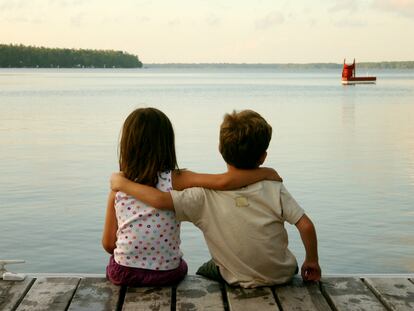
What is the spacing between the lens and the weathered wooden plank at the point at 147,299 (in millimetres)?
3545

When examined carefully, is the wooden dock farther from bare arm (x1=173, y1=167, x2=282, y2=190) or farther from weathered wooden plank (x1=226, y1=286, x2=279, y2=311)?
bare arm (x1=173, y1=167, x2=282, y2=190)

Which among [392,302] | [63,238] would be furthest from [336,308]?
[63,238]

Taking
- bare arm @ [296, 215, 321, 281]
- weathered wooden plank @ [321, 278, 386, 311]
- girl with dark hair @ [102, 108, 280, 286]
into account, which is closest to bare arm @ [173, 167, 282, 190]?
girl with dark hair @ [102, 108, 280, 286]

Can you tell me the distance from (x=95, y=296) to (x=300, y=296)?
1.04 meters

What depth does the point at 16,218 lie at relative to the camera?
8344mm

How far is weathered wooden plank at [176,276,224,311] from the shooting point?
141 inches

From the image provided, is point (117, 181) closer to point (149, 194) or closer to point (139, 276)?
point (149, 194)

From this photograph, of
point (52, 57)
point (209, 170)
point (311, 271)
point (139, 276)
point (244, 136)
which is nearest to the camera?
point (244, 136)

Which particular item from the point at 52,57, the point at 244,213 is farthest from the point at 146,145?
the point at 52,57

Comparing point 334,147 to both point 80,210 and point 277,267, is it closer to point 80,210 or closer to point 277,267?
point 80,210

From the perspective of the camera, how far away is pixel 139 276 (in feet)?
12.5

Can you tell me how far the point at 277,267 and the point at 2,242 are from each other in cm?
434

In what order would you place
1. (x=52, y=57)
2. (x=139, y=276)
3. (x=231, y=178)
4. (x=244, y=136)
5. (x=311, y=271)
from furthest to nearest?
(x=52, y=57) < (x=311, y=271) < (x=139, y=276) < (x=231, y=178) < (x=244, y=136)

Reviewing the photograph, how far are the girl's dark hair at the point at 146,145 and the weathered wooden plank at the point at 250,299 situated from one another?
0.70m
